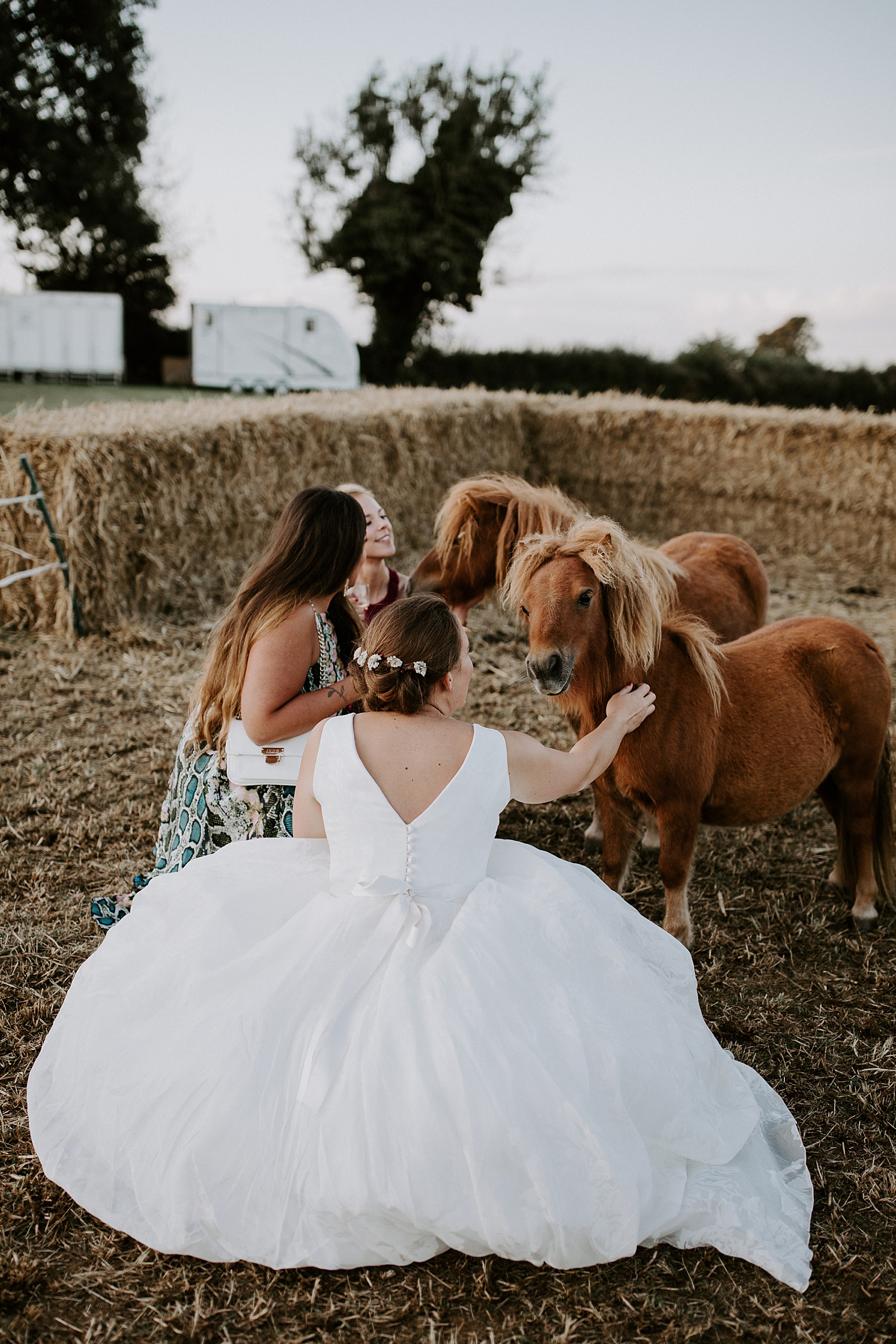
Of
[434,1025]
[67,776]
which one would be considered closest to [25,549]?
[67,776]

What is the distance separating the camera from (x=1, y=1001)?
2.92 m

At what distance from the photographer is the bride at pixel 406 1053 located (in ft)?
6.02

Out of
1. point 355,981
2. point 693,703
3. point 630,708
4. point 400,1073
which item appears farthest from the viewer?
point 693,703

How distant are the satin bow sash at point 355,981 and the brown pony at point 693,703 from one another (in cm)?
94

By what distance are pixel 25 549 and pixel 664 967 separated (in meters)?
6.26

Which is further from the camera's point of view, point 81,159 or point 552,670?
point 81,159

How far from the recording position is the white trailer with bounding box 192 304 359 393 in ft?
65.7

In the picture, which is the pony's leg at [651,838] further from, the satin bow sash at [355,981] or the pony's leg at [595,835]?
the satin bow sash at [355,981]

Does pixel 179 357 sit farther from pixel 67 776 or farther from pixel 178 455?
pixel 67 776

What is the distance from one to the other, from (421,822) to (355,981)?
386mm

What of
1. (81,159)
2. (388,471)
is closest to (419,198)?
(81,159)

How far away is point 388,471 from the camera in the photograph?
1006 centimetres

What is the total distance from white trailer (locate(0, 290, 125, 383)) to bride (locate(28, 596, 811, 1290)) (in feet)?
67.8

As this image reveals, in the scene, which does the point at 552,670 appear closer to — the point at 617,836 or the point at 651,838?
the point at 617,836
